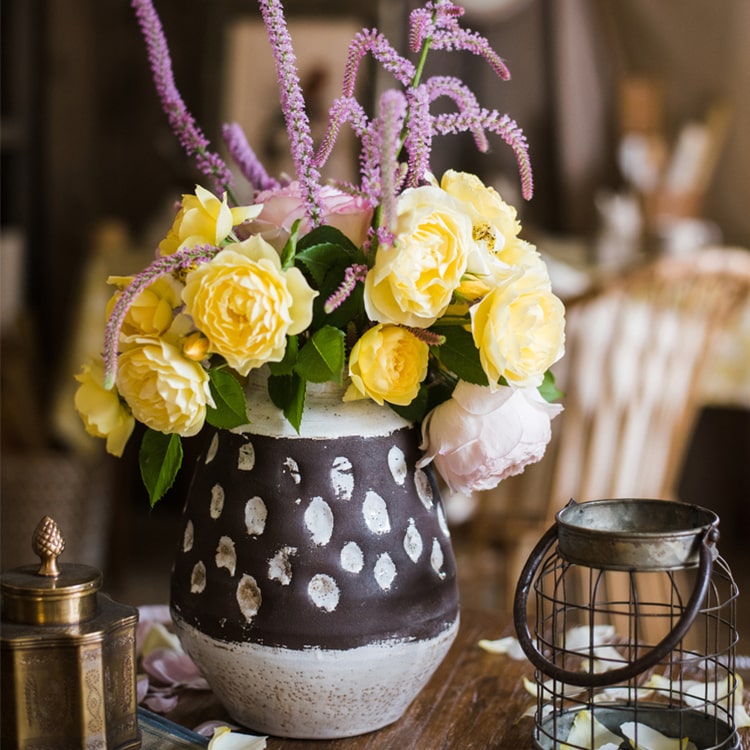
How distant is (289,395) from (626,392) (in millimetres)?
1310

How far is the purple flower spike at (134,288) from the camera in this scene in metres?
0.71

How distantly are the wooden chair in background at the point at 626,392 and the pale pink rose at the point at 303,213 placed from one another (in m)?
1.07

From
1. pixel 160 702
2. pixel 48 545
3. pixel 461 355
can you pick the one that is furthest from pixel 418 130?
pixel 160 702

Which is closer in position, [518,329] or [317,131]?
[518,329]

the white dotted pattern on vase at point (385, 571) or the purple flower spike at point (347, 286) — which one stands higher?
the purple flower spike at point (347, 286)

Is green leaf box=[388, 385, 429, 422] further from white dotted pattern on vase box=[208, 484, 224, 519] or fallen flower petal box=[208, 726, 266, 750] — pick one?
fallen flower petal box=[208, 726, 266, 750]

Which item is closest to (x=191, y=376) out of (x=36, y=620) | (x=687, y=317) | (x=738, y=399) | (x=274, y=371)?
(x=274, y=371)

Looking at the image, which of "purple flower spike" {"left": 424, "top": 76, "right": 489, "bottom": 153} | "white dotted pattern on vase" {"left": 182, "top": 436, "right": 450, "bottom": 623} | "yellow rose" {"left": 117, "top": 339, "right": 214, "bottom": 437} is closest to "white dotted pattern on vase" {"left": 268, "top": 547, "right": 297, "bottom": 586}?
"white dotted pattern on vase" {"left": 182, "top": 436, "right": 450, "bottom": 623}

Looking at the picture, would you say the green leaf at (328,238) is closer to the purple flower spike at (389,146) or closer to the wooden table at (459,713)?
the purple flower spike at (389,146)

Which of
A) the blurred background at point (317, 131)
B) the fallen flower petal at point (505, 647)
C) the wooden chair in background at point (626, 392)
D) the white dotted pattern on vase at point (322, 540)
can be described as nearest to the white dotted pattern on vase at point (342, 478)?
the white dotted pattern on vase at point (322, 540)

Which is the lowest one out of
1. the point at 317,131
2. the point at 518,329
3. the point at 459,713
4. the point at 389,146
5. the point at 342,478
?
the point at 459,713

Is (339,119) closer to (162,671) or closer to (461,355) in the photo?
(461,355)

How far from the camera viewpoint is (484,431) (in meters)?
0.79

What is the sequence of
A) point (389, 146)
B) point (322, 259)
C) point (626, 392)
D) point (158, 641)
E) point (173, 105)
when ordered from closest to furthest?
point (389, 146)
point (322, 259)
point (173, 105)
point (158, 641)
point (626, 392)
